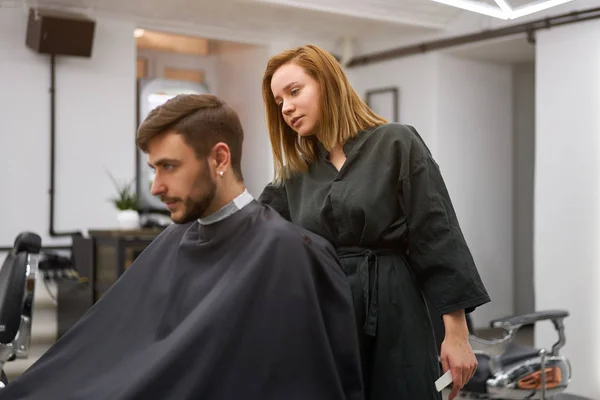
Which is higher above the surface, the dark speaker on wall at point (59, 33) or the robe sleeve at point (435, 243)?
the dark speaker on wall at point (59, 33)

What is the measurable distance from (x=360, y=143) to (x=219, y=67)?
6093 mm

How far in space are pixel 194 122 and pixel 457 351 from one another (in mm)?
703

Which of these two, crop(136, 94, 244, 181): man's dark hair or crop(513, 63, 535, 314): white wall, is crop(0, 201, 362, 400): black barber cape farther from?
crop(513, 63, 535, 314): white wall

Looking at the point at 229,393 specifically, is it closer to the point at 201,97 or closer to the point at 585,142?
the point at 201,97

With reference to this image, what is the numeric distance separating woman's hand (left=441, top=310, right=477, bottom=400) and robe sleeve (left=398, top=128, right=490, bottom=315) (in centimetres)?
3

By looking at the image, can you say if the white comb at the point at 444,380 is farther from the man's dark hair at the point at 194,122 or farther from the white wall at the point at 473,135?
the white wall at the point at 473,135

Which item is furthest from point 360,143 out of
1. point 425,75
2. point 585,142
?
point 425,75

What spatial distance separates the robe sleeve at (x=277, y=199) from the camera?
5.98ft

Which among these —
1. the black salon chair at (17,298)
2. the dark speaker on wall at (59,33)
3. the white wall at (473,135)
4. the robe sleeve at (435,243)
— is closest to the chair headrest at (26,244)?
the black salon chair at (17,298)

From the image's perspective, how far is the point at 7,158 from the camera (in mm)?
5641

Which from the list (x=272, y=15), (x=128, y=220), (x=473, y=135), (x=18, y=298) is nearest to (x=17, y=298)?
(x=18, y=298)

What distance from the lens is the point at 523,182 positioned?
7.29 metres

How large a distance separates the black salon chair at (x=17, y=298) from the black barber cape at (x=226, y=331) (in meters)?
1.55

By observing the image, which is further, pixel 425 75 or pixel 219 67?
pixel 219 67
